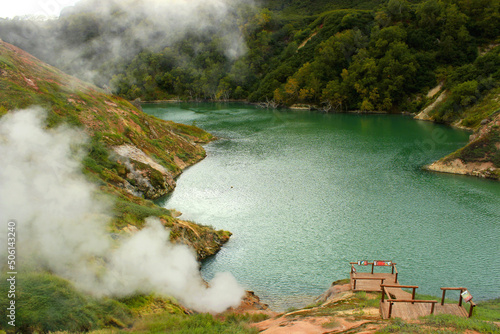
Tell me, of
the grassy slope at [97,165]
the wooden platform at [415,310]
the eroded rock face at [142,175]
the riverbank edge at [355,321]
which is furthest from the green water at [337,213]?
the wooden platform at [415,310]

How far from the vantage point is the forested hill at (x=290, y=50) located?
3263 inches

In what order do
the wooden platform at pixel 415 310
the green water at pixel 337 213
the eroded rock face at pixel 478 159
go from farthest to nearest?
1. the eroded rock face at pixel 478 159
2. the green water at pixel 337 213
3. the wooden platform at pixel 415 310

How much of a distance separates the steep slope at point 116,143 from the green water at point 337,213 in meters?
2.06

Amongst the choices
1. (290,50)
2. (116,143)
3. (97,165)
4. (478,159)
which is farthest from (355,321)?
(290,50)

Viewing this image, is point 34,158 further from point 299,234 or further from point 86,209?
point 299,234

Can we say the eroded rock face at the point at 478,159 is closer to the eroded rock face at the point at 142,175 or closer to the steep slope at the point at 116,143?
the steep slope at the point at 116,143

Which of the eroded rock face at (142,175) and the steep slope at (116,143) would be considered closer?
the steep slope at (116,143)

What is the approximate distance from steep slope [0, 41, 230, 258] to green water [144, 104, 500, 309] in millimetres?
2061

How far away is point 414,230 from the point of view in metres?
24.7

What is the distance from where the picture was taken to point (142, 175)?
32594mm

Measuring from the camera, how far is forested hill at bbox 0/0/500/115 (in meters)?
82.9

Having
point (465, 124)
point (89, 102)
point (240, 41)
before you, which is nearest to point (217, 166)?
point (89, 102)

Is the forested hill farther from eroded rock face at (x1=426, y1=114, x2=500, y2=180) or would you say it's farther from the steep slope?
the steep slope

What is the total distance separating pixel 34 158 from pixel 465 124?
67275 millimetres
